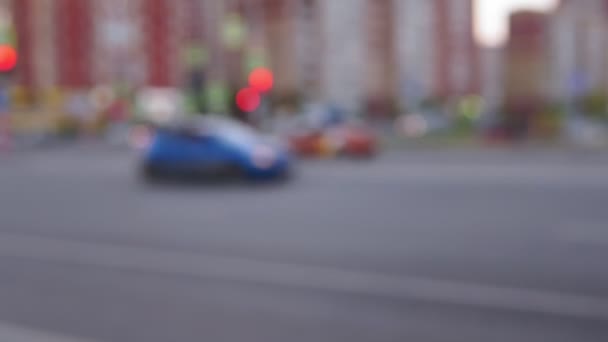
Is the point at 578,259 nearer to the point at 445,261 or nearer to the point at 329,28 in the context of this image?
the point at 445,261

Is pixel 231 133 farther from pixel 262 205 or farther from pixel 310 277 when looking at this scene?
pixel 310 277

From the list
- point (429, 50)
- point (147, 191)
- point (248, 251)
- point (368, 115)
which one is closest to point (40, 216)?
point (147, 191)

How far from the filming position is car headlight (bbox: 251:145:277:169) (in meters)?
15.6

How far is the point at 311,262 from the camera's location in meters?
7.88

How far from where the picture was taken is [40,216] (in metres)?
11.8

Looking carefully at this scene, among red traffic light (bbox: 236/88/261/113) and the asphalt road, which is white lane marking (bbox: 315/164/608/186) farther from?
red traffic light (bbox: 236/88/261/113)

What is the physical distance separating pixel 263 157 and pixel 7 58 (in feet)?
85.0

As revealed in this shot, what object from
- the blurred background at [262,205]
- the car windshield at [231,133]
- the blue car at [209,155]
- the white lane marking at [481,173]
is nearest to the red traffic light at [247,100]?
the blurred background at [262,205]

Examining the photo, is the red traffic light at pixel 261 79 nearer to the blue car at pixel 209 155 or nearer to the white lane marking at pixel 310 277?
the blue car at pixel 209 155

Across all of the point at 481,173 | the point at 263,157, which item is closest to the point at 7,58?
the point at 263,157

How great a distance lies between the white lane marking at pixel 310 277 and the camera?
606cm

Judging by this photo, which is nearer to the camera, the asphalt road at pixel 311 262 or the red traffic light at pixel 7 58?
the asphalt road at pixel 311 262

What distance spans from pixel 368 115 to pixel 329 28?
754 cm

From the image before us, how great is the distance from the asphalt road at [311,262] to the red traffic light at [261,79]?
32812 mm
